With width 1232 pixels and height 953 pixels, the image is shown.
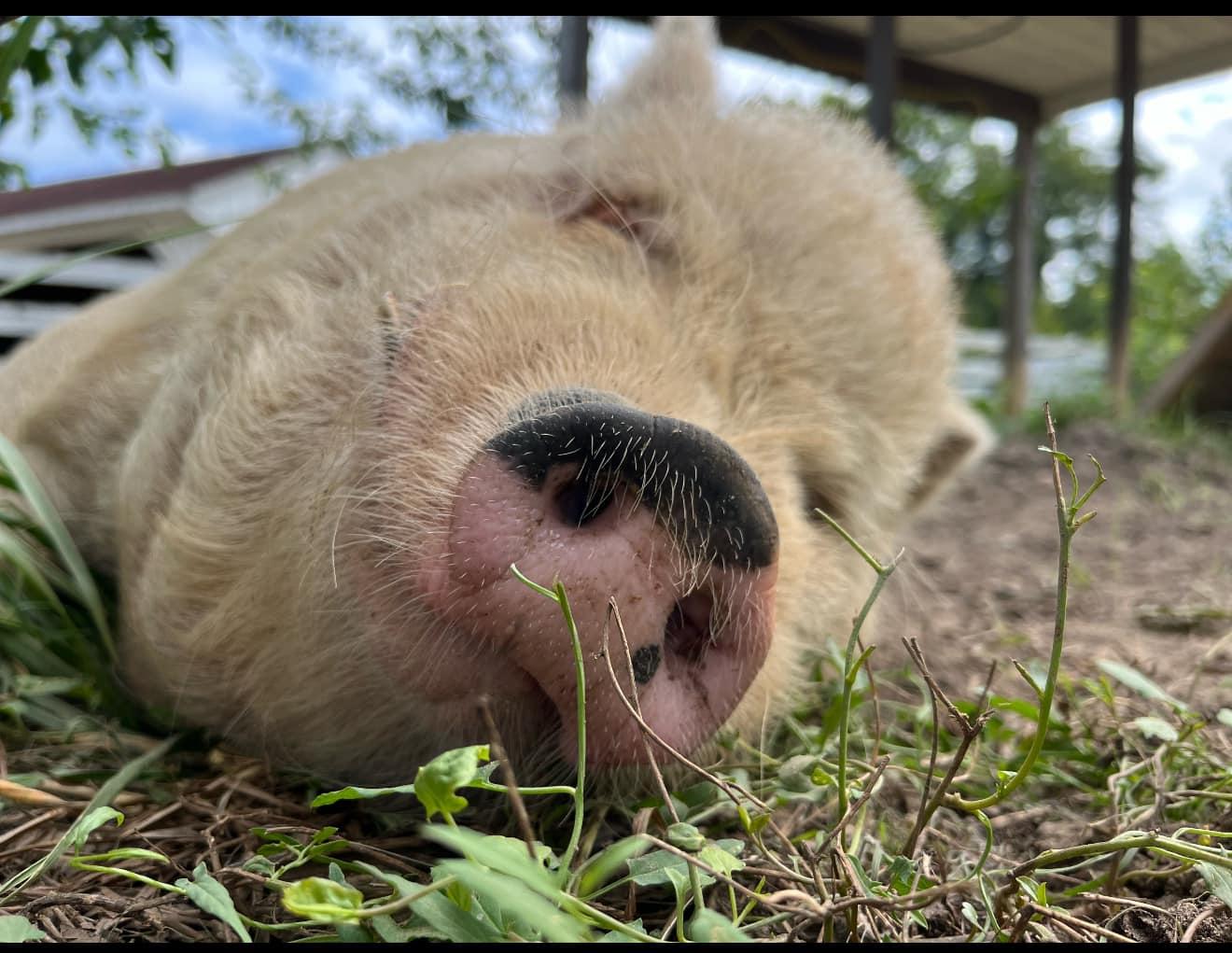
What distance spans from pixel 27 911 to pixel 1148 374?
11.1 m

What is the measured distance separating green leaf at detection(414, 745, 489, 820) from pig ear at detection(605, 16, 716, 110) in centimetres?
182

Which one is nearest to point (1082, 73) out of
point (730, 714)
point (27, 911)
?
point (730, 714)

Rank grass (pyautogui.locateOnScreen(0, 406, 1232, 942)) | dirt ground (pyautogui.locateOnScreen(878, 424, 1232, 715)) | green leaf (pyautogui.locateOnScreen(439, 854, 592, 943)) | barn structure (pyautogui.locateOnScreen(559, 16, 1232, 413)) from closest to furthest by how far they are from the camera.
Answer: green leaf (pyautogui.locateOnScreen(439, 854, 592, 943)) < grass (pyautogui.locateOnScreen(0, 406, 1232, 942)) < dirt ground (pyautogui.locateOnScreen(878, 424, 1232, 715)) < barn structure (pyautogui.locateOnScreen(559, 16, 1232, 413))

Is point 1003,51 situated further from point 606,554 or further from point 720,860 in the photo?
point 720,860

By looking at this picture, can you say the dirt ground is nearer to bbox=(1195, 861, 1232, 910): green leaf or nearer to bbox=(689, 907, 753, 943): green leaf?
bbox=(1195, 861, 1232, 910): green leaf

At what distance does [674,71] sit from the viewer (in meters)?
2.52

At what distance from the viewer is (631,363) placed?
1.52 m

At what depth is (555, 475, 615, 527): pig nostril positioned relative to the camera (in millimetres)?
1284

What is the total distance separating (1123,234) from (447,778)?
9421mm

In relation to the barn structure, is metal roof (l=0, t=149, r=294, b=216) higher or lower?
lower

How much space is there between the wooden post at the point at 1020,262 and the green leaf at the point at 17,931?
10424mm

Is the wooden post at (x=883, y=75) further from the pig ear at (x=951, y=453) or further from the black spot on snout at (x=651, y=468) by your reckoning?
the black spot on snout at (x=651, y=468)

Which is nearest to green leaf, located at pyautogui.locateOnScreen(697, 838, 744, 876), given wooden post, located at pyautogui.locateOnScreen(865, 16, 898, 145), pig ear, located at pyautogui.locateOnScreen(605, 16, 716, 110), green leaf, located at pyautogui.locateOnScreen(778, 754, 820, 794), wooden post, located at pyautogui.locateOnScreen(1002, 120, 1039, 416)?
green leaf, located at pyautogui.locateOnScreen(778, 754, 820, 794)

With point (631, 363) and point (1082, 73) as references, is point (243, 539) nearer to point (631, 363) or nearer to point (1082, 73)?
point (631, 363)
